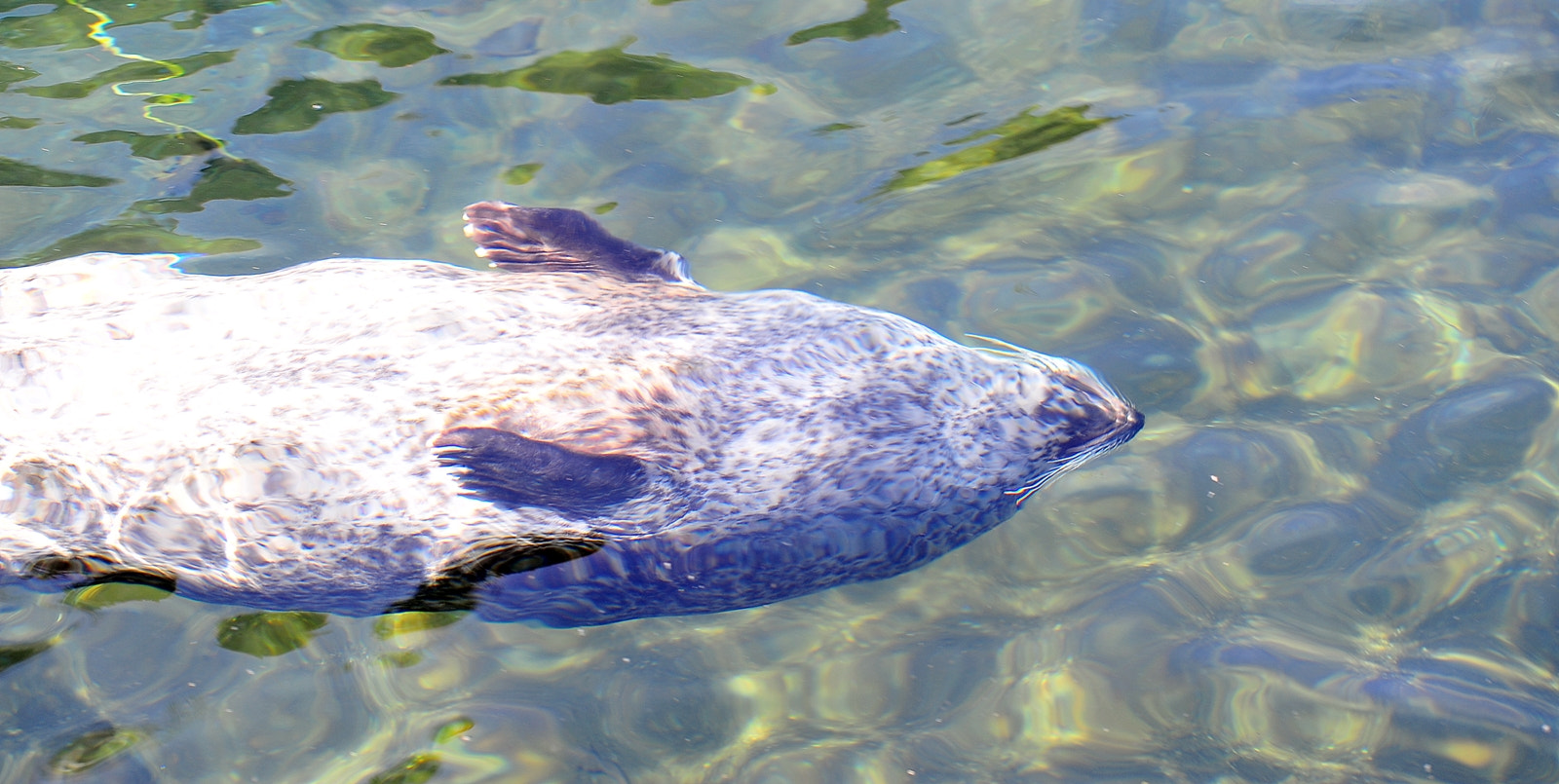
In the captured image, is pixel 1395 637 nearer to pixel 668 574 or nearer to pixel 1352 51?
pixel 668 574

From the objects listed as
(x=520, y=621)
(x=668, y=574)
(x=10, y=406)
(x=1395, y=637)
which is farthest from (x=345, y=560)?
(x=1395, y=637)

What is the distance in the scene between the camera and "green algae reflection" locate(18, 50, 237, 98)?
5371mm

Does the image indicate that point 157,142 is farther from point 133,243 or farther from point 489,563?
point 489,563

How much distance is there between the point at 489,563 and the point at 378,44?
322cm

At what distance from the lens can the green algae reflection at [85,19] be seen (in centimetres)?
559

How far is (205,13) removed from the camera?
5.75m

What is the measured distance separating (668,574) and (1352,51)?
14.5 feet

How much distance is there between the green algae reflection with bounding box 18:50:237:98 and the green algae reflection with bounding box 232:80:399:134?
16.6 inches

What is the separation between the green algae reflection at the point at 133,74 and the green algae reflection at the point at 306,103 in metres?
0.42

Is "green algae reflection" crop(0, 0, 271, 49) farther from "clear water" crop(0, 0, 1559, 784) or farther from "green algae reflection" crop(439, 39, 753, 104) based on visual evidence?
"green algae reflection" crop(439, 39, 753, 104)

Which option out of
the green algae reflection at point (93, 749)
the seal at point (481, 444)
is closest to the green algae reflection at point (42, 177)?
the seal at point (481, 444)

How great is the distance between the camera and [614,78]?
5.53 meters

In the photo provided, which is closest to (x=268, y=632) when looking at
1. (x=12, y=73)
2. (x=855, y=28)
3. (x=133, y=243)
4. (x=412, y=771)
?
(x=412, y=771)

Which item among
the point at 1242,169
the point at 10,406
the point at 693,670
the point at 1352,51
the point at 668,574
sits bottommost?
the point at 693,670
